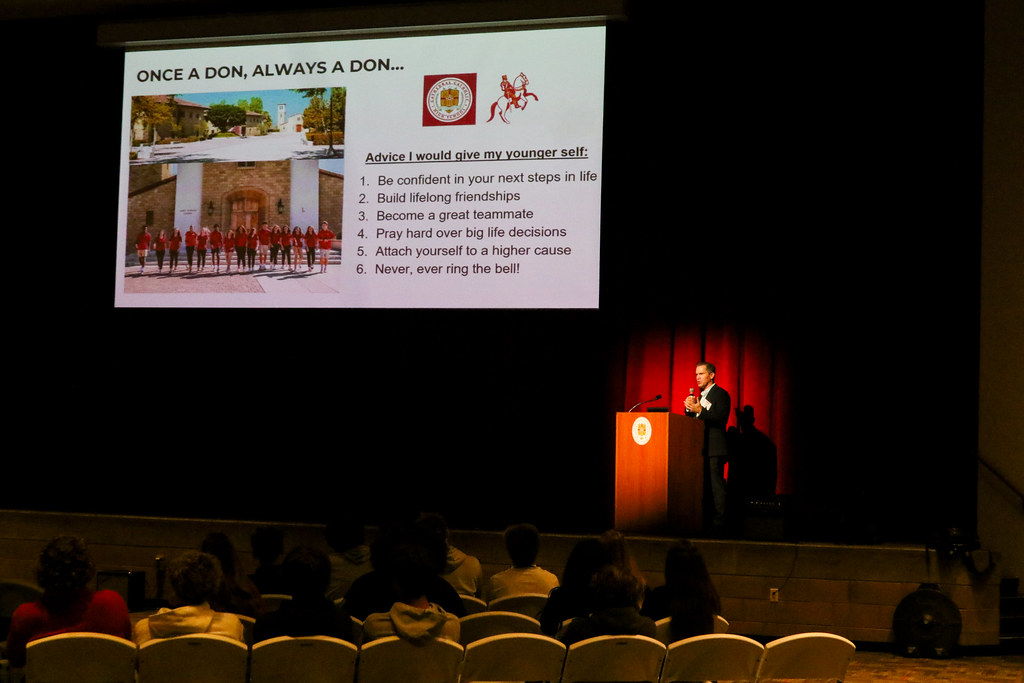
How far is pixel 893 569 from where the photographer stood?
7.06m

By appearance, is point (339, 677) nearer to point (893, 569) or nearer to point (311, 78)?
point (893, 569)

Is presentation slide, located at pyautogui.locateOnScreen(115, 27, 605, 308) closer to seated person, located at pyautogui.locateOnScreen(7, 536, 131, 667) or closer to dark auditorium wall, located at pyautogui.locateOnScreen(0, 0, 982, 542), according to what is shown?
dark auditorium wall, located at pyautogui.locateOnScreen(0, 0, 982, 542)

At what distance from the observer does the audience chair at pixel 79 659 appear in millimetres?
3633

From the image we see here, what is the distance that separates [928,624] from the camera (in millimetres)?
6832

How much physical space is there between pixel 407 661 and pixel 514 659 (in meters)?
0.38

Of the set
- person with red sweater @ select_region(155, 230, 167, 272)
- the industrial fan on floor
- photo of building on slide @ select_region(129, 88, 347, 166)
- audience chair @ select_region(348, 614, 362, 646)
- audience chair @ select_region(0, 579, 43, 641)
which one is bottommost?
the industrial fan on floor

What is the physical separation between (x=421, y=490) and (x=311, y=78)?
3333mm

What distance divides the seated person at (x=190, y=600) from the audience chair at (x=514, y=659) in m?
0.85

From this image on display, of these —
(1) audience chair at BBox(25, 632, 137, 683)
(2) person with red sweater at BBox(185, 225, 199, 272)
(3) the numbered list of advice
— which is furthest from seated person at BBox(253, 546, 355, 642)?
(2) person with red sweater at BBox(185, 225, 199, 272)

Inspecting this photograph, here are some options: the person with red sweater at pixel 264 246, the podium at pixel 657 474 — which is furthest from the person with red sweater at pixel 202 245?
the podium at pixel 657 474

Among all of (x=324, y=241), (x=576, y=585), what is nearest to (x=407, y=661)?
(x=576, y=585)

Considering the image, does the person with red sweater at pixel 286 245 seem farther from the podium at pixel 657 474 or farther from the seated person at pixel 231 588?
the seated person at pixel 231 588

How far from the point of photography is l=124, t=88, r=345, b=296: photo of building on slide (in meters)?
8.51

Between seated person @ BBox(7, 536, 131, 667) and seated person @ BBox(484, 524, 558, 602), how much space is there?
177 centimetres
